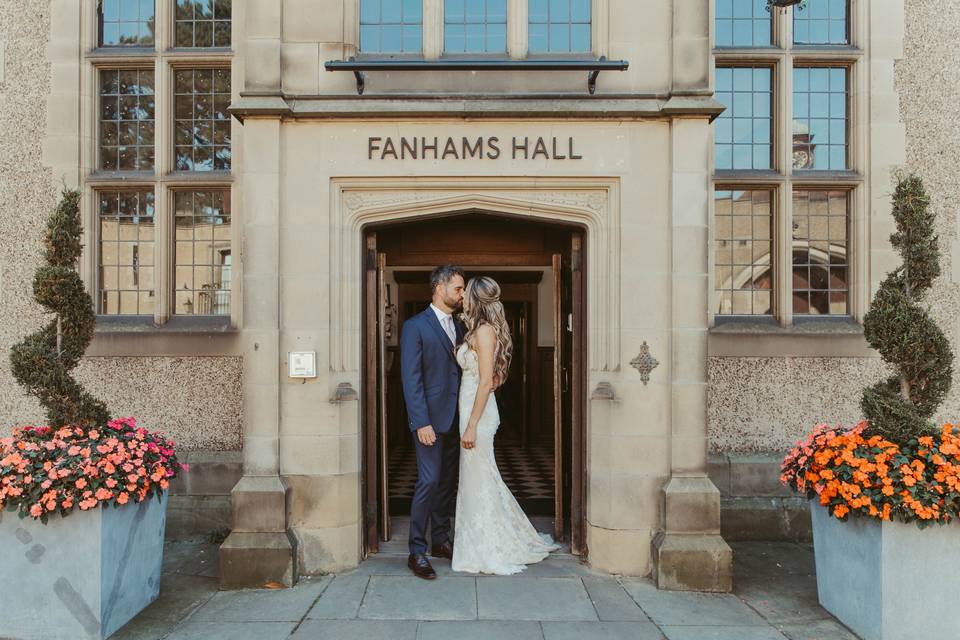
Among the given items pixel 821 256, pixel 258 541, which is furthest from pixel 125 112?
pixel 821 256

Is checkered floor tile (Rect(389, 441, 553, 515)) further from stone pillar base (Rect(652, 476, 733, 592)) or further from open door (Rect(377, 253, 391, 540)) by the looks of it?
stone pillar base (Rect(652, 476, 733, 592))

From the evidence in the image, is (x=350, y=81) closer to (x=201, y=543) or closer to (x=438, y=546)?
(x=438, y=546)

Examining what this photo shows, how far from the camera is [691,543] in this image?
16.2 ft

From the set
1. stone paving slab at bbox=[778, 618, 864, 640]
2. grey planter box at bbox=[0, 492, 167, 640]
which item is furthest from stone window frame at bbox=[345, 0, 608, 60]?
stone paving slab at bbox=[778, 618, 864, 640]

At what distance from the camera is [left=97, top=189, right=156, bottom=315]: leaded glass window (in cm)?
658

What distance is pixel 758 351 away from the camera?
625cm

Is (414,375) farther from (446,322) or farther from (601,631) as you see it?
(601,631)

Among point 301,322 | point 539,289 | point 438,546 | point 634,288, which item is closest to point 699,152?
point 634,288

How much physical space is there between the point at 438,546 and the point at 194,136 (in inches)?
178

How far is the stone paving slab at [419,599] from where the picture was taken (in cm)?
441

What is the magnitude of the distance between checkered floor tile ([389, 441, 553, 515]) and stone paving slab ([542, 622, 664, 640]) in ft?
8.03

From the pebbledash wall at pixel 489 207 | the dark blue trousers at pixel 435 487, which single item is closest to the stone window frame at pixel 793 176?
the pebbledash wall at pixel 489 207

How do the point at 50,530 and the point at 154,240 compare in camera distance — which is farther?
the point at 154,240

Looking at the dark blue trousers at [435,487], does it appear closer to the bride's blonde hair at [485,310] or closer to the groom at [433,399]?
the groom at [433,399]
